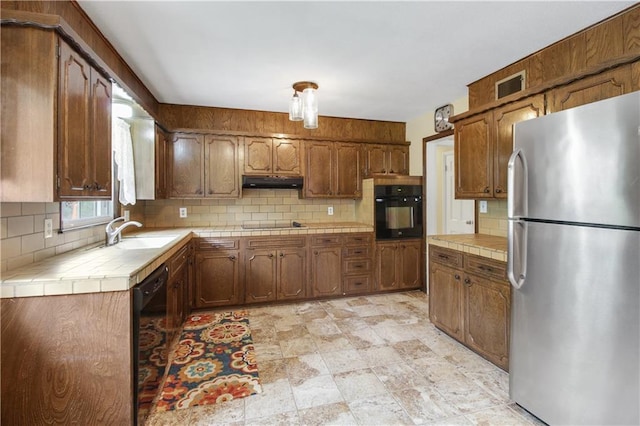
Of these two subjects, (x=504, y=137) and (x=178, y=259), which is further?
(x=178, y=259)

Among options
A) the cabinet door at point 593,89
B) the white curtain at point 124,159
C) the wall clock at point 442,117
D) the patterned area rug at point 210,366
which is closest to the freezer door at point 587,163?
the cabinet door at point 593,89

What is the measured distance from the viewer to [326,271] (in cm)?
382

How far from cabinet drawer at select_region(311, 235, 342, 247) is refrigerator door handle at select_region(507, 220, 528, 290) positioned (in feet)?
7.46

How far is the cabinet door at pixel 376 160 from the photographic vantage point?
14.3ft

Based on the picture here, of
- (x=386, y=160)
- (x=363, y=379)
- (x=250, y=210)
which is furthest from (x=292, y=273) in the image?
(x=386, y=160)

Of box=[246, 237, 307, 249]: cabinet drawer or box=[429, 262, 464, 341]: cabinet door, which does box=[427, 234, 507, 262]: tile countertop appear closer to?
box=[429, 262, 464, 341]: cabinet door

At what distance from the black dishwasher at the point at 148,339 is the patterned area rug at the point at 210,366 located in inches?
5.9

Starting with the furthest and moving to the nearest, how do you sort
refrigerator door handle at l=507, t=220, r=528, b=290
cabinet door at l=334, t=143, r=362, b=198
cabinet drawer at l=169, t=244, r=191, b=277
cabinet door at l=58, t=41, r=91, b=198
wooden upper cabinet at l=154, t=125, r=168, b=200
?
cabinet door at l=334, t=143, r=362, b=198, wooden upper cabinet at l=154, t=125, r=168, b=200, cabinet drawer at l=169, t=244, r=191, b=277, refrigerator door handle at l=507, t=220, r=528, b=290, cabinet door at l=58, t=41, r=91, b=198

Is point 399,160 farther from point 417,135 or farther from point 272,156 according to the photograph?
point 272,156

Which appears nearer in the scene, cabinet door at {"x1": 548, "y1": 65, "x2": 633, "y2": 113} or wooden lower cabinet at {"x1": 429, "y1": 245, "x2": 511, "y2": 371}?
cabinet door at {"x1": 548, "y1": 65, "x2": 633, "y2": 113}

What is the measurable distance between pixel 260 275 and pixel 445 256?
2048mm

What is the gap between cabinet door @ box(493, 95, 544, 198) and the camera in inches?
92.8

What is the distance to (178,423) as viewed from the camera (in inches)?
68.1

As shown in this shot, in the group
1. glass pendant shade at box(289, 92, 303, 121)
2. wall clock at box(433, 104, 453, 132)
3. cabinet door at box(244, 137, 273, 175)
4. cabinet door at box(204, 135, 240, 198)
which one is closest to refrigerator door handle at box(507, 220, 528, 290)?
glass pendant shade at box(289, 92, 303, 121)
